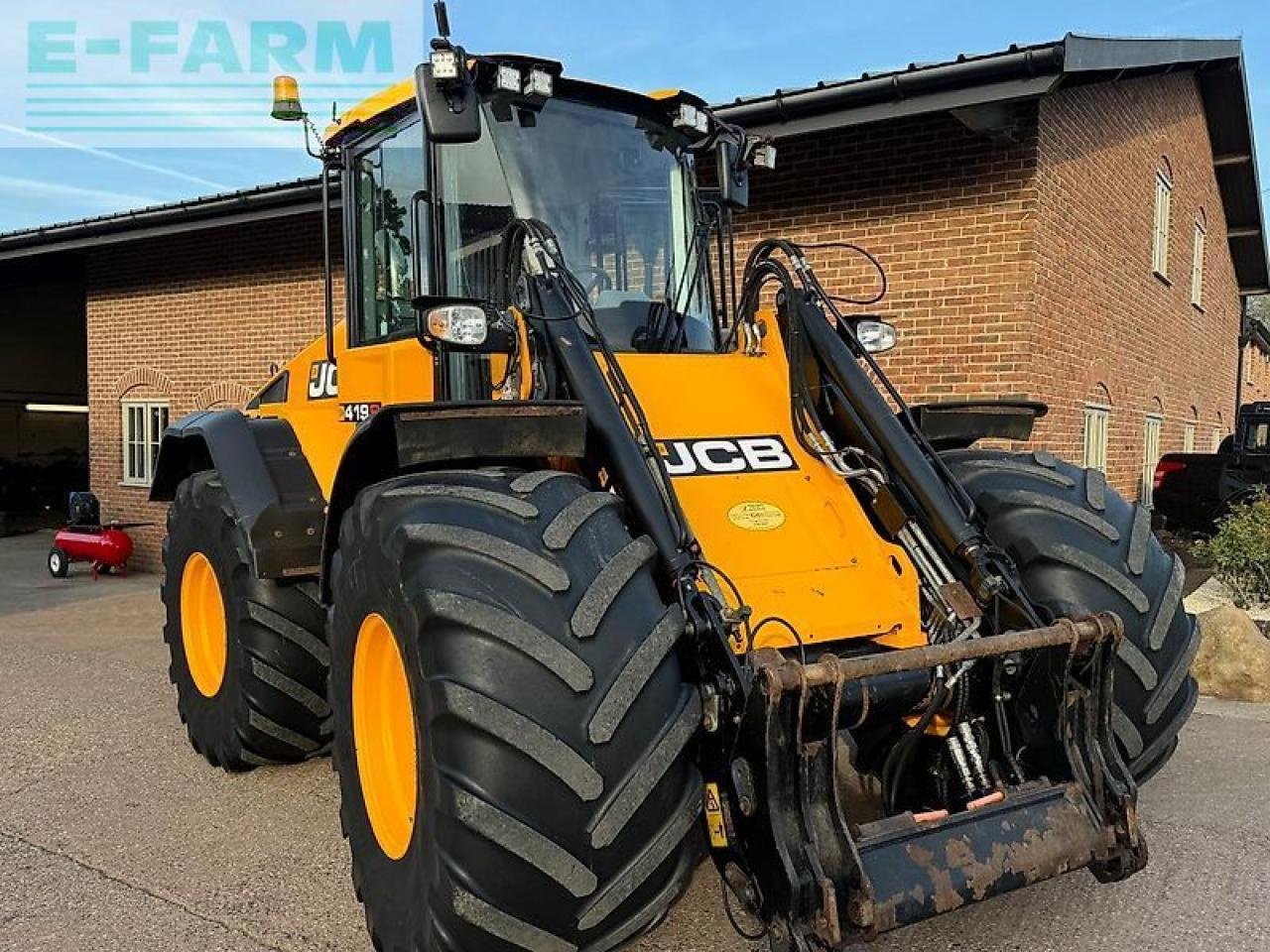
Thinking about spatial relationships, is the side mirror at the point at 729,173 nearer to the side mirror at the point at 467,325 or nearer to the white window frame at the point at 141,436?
the side mirror at the point at 467,325

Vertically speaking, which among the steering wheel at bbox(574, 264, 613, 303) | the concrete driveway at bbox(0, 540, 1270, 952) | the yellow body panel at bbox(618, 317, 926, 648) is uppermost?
the steering wheel at bbox(574, 264, 613, 303)

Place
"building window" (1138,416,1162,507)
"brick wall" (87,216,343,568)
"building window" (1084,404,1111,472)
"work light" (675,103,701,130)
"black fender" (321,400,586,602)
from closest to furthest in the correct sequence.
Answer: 1. "black fender" (321,400,586,602)
2. "work light" (675,103,701,130)
3. "building window" (1084,404,1111,472)
4. "brick wall" (87,216,343,568)
5. "building window" (1138,416,1162,507)

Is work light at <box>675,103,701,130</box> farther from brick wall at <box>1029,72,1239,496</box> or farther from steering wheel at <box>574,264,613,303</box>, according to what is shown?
brick wall at <box>1029,72,1239,496</box>

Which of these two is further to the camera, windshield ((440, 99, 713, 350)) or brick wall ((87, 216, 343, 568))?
brick wall ((87, 216, 343, 568))

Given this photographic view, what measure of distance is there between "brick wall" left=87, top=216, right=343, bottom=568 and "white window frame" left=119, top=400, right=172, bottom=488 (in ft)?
0.32

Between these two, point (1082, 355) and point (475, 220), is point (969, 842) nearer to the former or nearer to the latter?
point (475, 220)

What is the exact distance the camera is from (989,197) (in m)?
6.90

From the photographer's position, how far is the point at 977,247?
22.8ft

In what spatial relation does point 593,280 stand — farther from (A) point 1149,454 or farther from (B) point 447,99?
(A) point 1149,454

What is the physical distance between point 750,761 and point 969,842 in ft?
1.76

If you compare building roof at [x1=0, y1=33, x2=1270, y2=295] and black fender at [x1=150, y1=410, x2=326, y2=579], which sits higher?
building roof at [x1=0, y1=33, x2=1270, y2=295]

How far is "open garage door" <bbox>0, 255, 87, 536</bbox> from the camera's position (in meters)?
18.7

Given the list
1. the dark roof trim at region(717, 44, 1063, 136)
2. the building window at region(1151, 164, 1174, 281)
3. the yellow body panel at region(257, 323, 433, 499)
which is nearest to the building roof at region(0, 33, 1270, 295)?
the dark roof trim at region(717, 44, 1063, 136)

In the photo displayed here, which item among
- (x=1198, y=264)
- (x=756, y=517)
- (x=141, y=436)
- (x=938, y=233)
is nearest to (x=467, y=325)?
(x=756, y=517)
